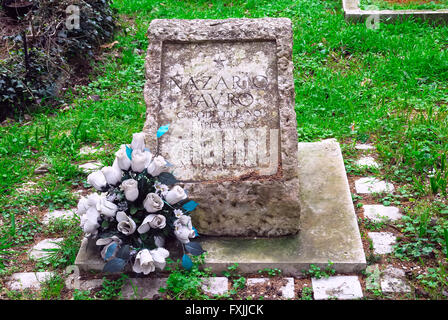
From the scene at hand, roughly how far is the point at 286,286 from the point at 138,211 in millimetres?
981

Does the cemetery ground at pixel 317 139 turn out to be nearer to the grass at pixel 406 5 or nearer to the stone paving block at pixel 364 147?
the stone paving block at pixel 364 147

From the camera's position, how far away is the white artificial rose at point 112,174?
319 centimetres

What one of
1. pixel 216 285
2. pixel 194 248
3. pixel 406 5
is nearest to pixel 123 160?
pixel 194 248

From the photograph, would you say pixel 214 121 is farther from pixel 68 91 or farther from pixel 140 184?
pixel 68 91

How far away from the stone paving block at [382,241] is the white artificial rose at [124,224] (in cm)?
151

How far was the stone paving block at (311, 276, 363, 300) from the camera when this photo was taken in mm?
2971

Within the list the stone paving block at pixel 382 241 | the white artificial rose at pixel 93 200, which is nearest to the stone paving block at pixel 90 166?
the white artificial rose at pixel 93 200

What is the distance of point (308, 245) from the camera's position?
327 cm

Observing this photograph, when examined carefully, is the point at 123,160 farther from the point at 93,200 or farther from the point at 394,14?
the point at 394,14

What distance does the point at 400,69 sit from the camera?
5469mm

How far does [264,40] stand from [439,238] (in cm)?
169

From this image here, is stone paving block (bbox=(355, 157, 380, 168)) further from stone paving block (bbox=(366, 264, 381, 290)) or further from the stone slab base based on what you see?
stone paving block (bbox=(366, 264, 381, 290))

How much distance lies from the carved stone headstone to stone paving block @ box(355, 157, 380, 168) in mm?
1163

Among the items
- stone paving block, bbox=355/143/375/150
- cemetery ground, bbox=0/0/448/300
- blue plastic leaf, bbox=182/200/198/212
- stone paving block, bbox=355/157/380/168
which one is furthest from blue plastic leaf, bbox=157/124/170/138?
stone paving block, bbox=355/143/375/150
